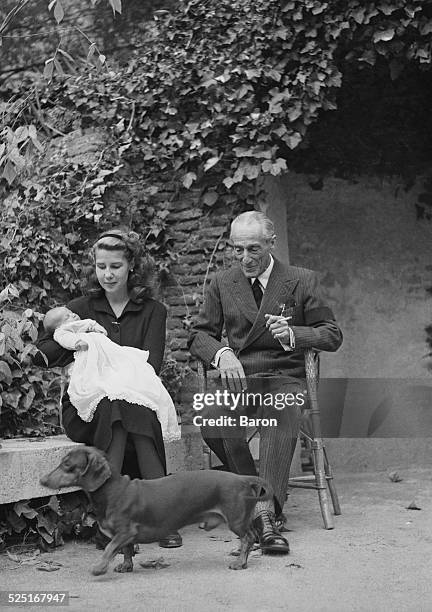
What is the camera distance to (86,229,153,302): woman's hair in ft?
14.4

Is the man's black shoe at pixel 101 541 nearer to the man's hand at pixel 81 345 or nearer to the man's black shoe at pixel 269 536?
the man's black shoe at pixel 269 536

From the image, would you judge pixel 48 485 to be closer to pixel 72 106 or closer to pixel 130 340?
pixel 130 340

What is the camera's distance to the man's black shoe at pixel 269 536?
3.84 metres

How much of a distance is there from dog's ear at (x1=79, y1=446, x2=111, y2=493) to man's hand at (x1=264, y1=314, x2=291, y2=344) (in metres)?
1.20

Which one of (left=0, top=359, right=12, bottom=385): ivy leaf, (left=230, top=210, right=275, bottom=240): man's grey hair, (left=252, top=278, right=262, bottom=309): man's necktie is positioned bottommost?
(left=0, top=359, right=12, bottom=385): ivy leaf

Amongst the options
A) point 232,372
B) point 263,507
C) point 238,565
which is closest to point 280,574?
point 238,565

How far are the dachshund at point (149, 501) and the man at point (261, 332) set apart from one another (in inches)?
23.8

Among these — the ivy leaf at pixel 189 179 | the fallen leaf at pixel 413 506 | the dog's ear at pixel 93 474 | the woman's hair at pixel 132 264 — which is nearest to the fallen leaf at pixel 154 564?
the dog's ear at pixel 93 474

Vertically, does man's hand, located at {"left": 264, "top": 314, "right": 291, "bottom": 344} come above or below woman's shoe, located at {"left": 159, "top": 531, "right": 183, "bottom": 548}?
above

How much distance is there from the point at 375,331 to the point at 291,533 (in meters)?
3.08

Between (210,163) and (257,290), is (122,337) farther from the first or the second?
(210,163)

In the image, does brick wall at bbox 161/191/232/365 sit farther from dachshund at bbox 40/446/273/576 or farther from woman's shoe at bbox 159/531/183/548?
dachshund at bbox 40/446/273/576

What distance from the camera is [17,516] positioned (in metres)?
4.08

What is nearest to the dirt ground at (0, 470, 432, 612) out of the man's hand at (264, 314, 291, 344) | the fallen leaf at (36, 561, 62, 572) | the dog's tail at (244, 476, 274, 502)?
the fallen leaf at (36, 561, 62, 572)
